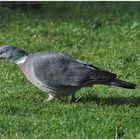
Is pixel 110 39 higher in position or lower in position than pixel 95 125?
lower

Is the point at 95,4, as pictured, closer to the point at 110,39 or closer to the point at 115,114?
the point at 110,39

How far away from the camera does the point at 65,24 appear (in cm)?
1105

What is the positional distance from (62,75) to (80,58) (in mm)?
2530

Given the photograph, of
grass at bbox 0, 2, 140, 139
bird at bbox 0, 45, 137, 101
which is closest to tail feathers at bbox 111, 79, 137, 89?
bird at bbox 0, 45, 137, 101

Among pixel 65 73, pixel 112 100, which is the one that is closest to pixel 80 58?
pixel 112 100

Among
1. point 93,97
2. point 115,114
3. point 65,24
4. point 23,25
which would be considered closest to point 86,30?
point 65,24

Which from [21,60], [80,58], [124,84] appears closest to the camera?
[124,84]

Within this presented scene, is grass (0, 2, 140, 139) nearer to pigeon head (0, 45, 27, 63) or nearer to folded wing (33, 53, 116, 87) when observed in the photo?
folded wing (33, 53, 116, 87)

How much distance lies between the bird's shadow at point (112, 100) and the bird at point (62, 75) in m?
0.23

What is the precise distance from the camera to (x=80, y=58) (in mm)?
9352

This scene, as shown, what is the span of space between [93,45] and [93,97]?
9.33 ft

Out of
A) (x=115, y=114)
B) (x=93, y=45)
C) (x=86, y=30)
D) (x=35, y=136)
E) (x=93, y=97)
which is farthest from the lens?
(x=86, y=30)

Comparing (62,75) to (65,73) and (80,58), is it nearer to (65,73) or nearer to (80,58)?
(65,73)

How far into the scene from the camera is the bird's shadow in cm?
705
